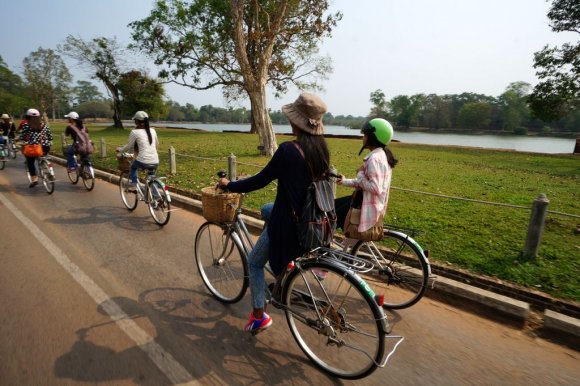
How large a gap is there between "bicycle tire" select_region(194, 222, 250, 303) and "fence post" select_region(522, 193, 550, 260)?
12.4 feet

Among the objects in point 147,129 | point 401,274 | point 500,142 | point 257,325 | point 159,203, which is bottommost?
point 257,325

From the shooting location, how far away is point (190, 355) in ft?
9.03

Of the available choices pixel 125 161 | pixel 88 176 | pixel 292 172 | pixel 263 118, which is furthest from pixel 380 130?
pixel 263 118

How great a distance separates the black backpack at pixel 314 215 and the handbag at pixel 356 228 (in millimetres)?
791

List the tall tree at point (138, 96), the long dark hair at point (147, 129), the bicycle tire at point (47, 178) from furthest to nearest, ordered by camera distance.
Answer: the tall tree at point (138, 96)
the bicycle tire at point (47, 178)
the long dark hair at point (147, 129)

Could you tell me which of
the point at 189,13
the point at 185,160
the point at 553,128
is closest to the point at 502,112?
the point at 553,128

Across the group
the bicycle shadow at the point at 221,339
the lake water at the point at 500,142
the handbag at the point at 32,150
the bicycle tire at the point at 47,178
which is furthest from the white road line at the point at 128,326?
the lake water at the point at 500,142

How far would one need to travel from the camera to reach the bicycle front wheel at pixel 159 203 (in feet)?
19.3

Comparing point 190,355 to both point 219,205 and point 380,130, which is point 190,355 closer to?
point 219,205

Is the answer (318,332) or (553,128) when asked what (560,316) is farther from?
(553,128)

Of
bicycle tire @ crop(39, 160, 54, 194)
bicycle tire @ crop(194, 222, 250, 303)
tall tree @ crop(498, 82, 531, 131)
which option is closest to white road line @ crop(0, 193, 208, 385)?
bicycle tire @ crop(194, 222, 250, 303)

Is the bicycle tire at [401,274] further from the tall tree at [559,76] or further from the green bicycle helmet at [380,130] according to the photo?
the tall tree at [559,76]

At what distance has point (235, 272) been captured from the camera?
11.8 feet

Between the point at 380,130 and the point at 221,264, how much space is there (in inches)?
86.7
